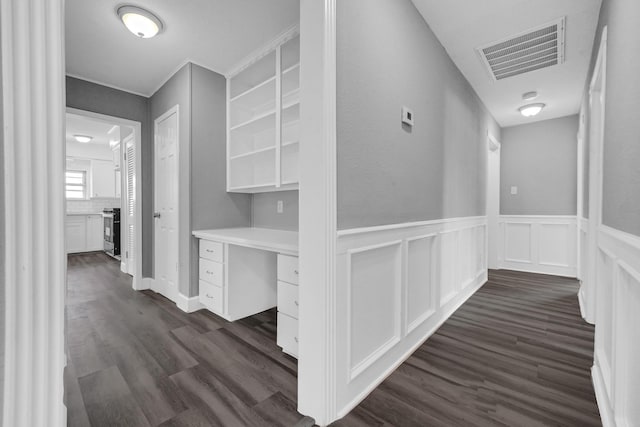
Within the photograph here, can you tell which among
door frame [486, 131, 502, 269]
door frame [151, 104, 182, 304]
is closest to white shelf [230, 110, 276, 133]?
door frame [151, 104, 182, 304]

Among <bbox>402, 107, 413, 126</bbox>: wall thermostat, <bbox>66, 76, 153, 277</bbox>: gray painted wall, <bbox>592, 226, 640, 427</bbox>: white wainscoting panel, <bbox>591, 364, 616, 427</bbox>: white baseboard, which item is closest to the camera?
<bbox>592, 226, 640, 427</bbox>: white wainscoting panel

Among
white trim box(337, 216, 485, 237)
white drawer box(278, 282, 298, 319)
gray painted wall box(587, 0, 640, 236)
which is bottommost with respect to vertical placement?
white drawer box(278, 282, 298, 319)

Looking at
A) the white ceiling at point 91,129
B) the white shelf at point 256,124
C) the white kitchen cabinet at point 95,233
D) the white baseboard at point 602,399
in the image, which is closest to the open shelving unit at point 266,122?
the white shelf at point 256,124

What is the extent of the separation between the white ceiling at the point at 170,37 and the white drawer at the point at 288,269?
190cm

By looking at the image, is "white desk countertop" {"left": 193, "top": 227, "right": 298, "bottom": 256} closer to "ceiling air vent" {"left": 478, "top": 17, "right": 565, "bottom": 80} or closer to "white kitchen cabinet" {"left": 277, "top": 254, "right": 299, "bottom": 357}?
"white kitchen cabinet" {"left": 277, "top": 254, "right": 299, "bottom": 357}

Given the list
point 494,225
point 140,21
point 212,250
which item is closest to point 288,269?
point 212,250

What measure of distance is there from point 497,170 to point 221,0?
4.85 metres

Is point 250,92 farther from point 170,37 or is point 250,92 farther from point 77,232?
point 77,232

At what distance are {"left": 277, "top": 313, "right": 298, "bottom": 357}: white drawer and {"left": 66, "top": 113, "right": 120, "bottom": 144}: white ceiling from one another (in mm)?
4763

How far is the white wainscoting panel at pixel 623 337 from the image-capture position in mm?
968

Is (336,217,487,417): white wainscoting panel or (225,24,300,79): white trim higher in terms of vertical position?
(225,24,300,79): white trim

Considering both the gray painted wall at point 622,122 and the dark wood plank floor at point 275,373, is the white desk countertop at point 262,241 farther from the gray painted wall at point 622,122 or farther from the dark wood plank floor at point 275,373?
the gray painted wall at point 622,122

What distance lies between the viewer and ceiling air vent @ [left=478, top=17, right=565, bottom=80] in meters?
2.29

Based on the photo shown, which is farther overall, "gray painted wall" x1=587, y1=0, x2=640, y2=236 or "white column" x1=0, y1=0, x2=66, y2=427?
"gray painted wall" x1=587, y1=0, x2=640, y2=236
